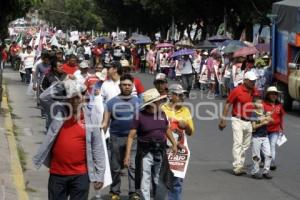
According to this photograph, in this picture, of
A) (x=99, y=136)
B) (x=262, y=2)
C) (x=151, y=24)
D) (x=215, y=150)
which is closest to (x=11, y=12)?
(x=215, y=150)

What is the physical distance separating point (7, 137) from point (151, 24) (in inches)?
2033

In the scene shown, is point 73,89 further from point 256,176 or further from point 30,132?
point 30,132

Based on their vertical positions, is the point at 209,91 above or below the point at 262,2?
below

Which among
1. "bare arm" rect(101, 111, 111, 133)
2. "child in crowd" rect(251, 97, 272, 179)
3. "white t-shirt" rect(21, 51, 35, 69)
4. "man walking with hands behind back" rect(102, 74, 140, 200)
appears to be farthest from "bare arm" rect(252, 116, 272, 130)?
"white t-shirt" rect(21, 51, 35, 69)

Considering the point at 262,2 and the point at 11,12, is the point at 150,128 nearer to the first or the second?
the point at 11,12

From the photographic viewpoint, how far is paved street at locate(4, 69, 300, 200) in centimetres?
990

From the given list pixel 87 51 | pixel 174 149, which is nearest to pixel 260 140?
pixel 174 149

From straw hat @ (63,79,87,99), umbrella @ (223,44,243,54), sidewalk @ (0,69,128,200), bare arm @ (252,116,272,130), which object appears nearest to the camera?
straw hat @ (63,79,87,99)

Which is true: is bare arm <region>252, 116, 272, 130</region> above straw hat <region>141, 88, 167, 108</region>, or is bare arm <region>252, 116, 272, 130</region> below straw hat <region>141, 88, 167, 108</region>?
below

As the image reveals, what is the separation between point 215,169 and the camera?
38.7 ft

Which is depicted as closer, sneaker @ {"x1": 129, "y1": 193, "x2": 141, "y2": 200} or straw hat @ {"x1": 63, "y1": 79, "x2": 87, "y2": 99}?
straw hat @ {"x1": 63, "y1": 79, "x2": 87, "y2": 99}

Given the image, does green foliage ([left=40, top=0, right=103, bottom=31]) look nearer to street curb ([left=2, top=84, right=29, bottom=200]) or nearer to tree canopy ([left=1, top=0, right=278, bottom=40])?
tree canopy ([left=1, top=0, right=278, bottom=40])

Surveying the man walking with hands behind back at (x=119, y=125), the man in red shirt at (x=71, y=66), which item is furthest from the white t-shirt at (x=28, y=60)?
the man walking with hands behind back at (x=119, y=125)

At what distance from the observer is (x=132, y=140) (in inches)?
340
